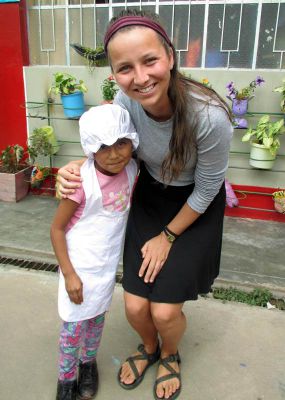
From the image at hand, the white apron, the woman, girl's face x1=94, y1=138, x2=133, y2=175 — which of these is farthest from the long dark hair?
the white apron

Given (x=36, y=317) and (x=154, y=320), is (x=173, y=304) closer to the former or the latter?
(x=154, y=320)

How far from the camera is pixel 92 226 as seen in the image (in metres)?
1.57

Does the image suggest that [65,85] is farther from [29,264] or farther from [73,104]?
[29,264]

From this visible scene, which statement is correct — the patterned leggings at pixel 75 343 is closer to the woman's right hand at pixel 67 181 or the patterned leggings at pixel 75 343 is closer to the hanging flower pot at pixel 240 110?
the woman's right hand at pixel 67 181

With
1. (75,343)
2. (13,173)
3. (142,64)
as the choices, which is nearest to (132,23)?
(142,64)

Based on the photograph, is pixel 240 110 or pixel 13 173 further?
pixel 13 173

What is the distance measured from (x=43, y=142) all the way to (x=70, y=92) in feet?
1.86

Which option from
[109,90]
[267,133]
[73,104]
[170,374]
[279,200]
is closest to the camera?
[170,374]

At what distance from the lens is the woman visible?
1314 millimetres

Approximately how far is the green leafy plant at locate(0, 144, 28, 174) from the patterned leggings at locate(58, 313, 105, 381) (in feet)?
8.87

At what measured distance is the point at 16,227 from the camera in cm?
342

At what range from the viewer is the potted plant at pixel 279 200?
3.42 metres

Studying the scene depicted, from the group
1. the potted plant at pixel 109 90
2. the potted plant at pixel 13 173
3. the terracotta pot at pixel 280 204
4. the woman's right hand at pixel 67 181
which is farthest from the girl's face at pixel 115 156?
the potted plant at pixel 13 173

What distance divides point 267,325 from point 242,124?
1.78 m
